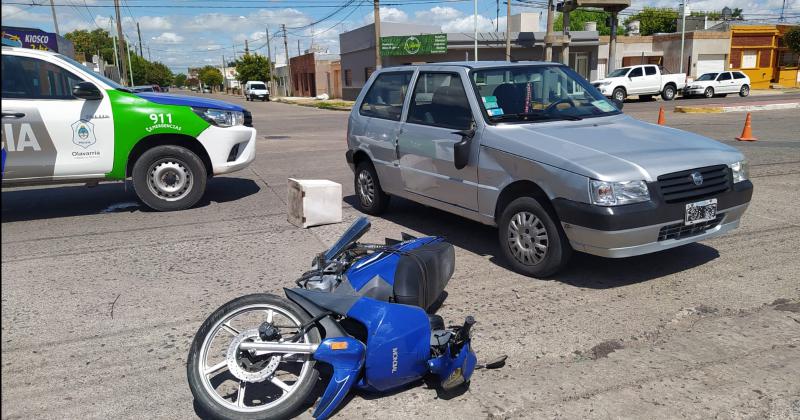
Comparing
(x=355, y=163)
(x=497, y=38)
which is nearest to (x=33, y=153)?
(x=355, y=163)

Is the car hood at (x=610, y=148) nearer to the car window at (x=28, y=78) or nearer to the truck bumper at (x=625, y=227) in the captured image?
the truck bumper at (x=625, y=227)

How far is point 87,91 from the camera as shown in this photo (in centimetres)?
722

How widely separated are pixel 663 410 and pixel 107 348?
3365mm

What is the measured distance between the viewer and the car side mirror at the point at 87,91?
7156 mm

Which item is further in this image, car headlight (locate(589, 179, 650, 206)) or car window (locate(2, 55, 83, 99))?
car window (locate(2, 55, 83, 99))

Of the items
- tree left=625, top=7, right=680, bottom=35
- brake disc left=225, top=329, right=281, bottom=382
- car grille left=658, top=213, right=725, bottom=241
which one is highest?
tree left=625, top=7, right=680, bottom=35

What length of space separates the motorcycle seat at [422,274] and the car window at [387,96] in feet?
8.82

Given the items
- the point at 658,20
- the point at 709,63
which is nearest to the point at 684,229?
the point at 709,63

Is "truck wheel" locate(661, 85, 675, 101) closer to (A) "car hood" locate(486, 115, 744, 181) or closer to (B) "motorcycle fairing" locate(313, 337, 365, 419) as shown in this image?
(A) "car hood" locate(486, 115, 744, 181)

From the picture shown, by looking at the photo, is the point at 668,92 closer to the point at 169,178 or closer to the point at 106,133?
the point at 169,178

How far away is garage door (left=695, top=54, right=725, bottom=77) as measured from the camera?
49.8 m

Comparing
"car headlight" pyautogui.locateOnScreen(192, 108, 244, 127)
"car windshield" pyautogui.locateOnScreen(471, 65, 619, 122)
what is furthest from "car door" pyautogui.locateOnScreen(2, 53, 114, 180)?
"car windshield" pyautogui.locateOnScreen(471, 65, 619, 122)

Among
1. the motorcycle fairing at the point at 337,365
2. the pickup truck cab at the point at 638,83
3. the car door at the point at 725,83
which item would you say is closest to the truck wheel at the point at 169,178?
the motorcycle fairing at the point at 337,365

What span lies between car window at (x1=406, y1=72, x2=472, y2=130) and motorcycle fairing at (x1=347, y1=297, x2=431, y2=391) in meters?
2.84
